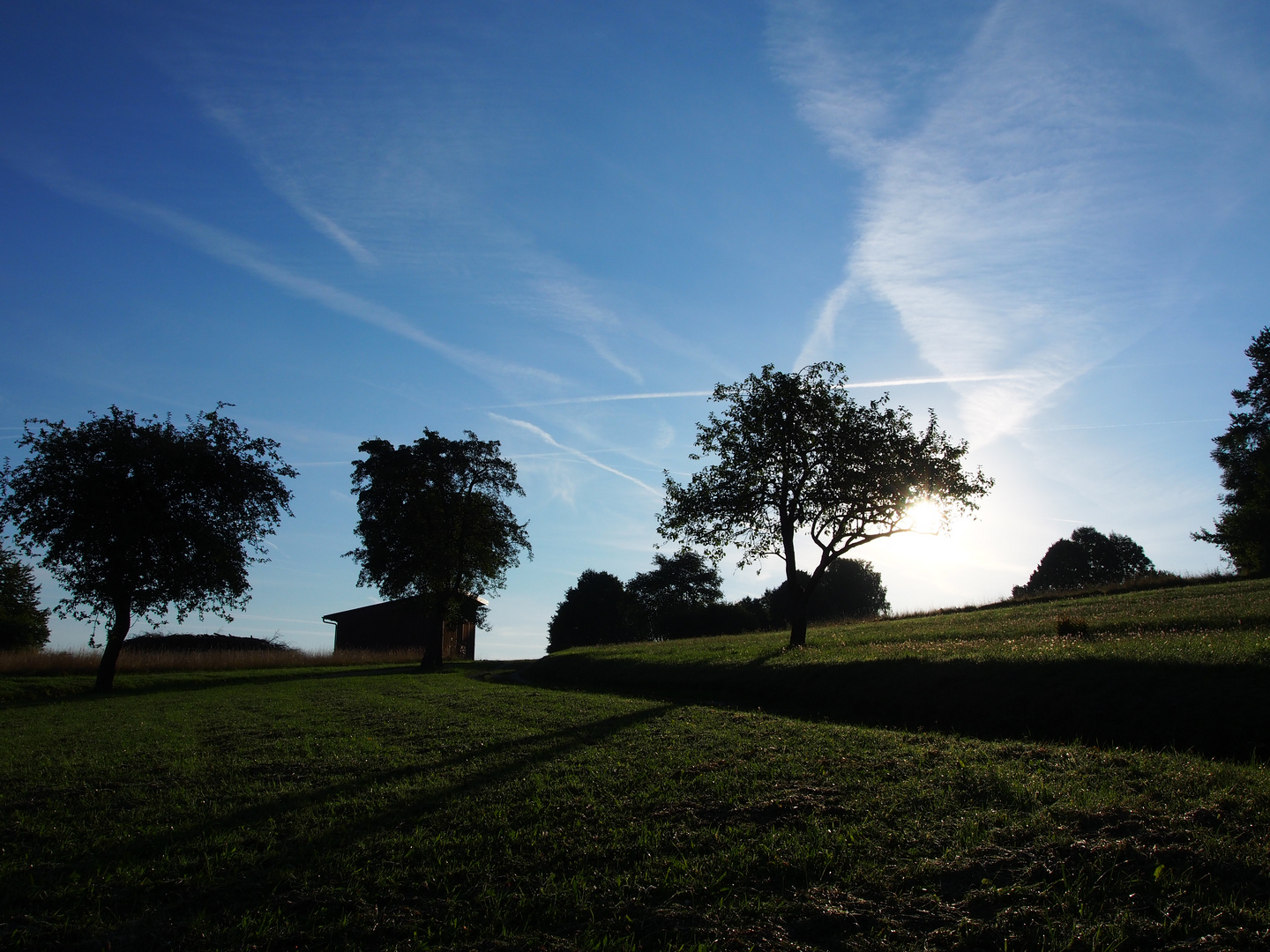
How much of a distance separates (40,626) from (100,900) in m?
64.7

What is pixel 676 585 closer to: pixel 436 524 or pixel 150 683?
pixel 436 524

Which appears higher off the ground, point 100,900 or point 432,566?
point 432,566

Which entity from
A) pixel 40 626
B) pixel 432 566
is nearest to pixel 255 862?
pixel 432 566

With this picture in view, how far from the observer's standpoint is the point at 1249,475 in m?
49.9

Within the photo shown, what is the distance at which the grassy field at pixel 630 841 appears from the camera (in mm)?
5047

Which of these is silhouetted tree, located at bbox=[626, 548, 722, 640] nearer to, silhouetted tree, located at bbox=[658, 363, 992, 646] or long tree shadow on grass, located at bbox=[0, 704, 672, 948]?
silhouetted tree, located at bbox=[658, 363, 992, 646]

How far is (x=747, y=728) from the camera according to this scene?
13094mm

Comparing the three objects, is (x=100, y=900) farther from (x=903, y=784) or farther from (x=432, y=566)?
(x=432, y=566)

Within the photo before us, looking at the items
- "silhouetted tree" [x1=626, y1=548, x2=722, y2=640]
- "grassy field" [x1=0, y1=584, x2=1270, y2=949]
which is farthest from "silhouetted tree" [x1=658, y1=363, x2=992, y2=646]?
"silhouetted tree" [x1=626, y1=548, x2=722, y2=640]

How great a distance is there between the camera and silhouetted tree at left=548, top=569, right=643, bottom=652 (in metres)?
86.0

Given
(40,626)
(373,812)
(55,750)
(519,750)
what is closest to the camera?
(373,812)

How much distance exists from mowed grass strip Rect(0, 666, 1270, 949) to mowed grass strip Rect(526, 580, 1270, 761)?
3.27m

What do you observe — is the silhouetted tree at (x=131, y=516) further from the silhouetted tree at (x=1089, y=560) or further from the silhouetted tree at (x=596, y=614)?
the silhouetted tree at (x=1089, y=560)

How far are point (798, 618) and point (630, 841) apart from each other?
76.9 ft
